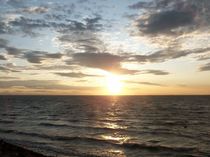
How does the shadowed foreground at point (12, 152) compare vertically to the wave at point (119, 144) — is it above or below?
above

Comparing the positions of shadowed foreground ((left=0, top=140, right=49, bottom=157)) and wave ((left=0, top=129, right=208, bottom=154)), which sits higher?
shadowed foreground ((left=0, top=140, right=49, bottom=157))

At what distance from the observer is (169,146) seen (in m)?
35.9

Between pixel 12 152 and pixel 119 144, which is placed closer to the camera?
pixel 12 152

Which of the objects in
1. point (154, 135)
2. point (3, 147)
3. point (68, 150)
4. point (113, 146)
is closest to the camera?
point (3, 147)

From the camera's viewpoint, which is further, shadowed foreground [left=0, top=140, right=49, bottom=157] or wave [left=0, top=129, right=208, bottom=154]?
wave [left=0, top=129, right=208, bottom=154]

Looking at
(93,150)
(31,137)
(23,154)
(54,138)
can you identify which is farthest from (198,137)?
(23,154)

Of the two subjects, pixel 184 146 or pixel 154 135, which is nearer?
pixel 184 146

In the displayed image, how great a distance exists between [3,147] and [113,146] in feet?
44.7

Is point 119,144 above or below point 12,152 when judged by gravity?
below

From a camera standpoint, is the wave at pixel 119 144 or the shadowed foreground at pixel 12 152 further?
the wave at pixel 119 144

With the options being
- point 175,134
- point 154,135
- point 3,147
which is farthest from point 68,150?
point 175,134

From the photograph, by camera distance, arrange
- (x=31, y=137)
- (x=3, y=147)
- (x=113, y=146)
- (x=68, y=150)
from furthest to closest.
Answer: (x=31, y=137) → (x=113, y=146) → (x=68, y=150) → (x=3, y=147)

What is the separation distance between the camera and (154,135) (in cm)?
4406

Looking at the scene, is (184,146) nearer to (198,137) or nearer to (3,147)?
(198,137)
